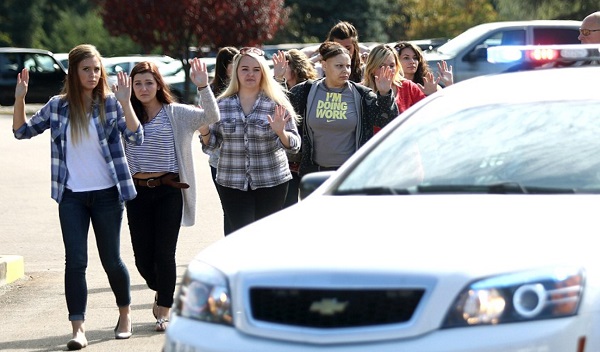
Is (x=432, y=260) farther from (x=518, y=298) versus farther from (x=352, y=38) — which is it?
(x=352, y=38)

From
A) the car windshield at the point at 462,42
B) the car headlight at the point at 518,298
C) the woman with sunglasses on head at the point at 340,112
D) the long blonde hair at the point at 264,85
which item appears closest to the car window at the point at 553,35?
the car windshield at the point at 462,42

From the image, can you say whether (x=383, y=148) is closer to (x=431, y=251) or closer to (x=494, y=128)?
(x=494, y=128)

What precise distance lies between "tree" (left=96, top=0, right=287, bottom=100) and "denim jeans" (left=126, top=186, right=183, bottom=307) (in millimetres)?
27190

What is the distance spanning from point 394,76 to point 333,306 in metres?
5.64

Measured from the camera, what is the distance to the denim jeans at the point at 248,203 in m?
8.95

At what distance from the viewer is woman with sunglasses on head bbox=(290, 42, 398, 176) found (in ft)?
30.1

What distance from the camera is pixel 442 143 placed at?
5.50 meters

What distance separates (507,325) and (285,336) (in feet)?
2.22

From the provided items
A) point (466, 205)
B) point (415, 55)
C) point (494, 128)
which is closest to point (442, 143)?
point (494, 128)

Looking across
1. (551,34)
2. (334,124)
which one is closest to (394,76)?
(334,124)

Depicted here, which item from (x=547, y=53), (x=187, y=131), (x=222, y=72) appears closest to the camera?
(x=547, y=53)

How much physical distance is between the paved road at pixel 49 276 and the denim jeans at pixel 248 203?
0.87 metres

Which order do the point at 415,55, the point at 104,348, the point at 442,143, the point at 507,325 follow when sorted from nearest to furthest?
the point at 507,325 → the point at 442,143 → the point at 104,348 → the point at 415,55

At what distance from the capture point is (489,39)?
22953 millimetres
